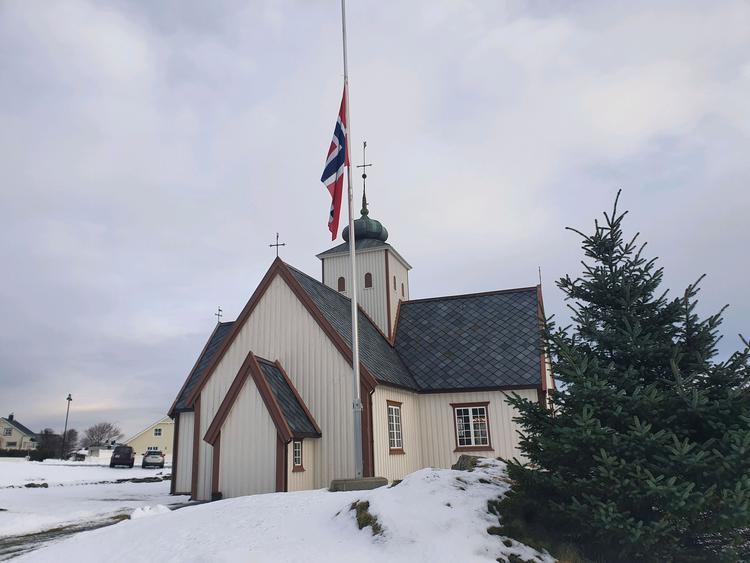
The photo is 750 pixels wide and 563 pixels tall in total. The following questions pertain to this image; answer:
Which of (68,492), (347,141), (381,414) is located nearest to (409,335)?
(381,414)

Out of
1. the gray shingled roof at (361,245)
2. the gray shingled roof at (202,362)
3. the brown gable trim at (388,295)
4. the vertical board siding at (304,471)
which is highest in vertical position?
the gray shingled roof at (361,245)

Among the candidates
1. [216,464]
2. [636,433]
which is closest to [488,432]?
[216,464]

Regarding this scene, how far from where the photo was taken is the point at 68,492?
2380 centimetres

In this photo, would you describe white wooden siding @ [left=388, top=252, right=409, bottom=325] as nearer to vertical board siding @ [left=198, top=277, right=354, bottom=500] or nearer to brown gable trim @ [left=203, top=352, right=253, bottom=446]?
vertical board siding @ [left=198, top=277, right=354, bottom=500]

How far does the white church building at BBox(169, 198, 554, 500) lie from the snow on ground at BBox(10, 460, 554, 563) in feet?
17.5

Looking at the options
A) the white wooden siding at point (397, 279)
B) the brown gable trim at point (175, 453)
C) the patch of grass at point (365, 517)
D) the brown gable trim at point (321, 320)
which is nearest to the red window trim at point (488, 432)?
the brown gable trim at point (321, 320)

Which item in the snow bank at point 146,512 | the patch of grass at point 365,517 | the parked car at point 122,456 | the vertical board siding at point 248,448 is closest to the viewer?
the patch of grass at point 365,517

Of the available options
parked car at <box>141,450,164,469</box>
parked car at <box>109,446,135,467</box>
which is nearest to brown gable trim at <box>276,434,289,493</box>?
parked car at <box>141,450,164,469</box>

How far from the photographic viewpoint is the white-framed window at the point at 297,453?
17689mm

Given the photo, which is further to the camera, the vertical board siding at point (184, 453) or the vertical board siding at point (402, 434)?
the vertical board siding at point (184, 453)

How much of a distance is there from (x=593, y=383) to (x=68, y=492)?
22910 mm

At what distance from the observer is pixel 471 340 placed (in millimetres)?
24922

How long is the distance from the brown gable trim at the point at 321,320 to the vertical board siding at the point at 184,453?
7185 millimetres

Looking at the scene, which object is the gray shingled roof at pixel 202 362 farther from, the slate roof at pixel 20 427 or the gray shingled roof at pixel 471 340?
the slate roof at pixel 20 427
